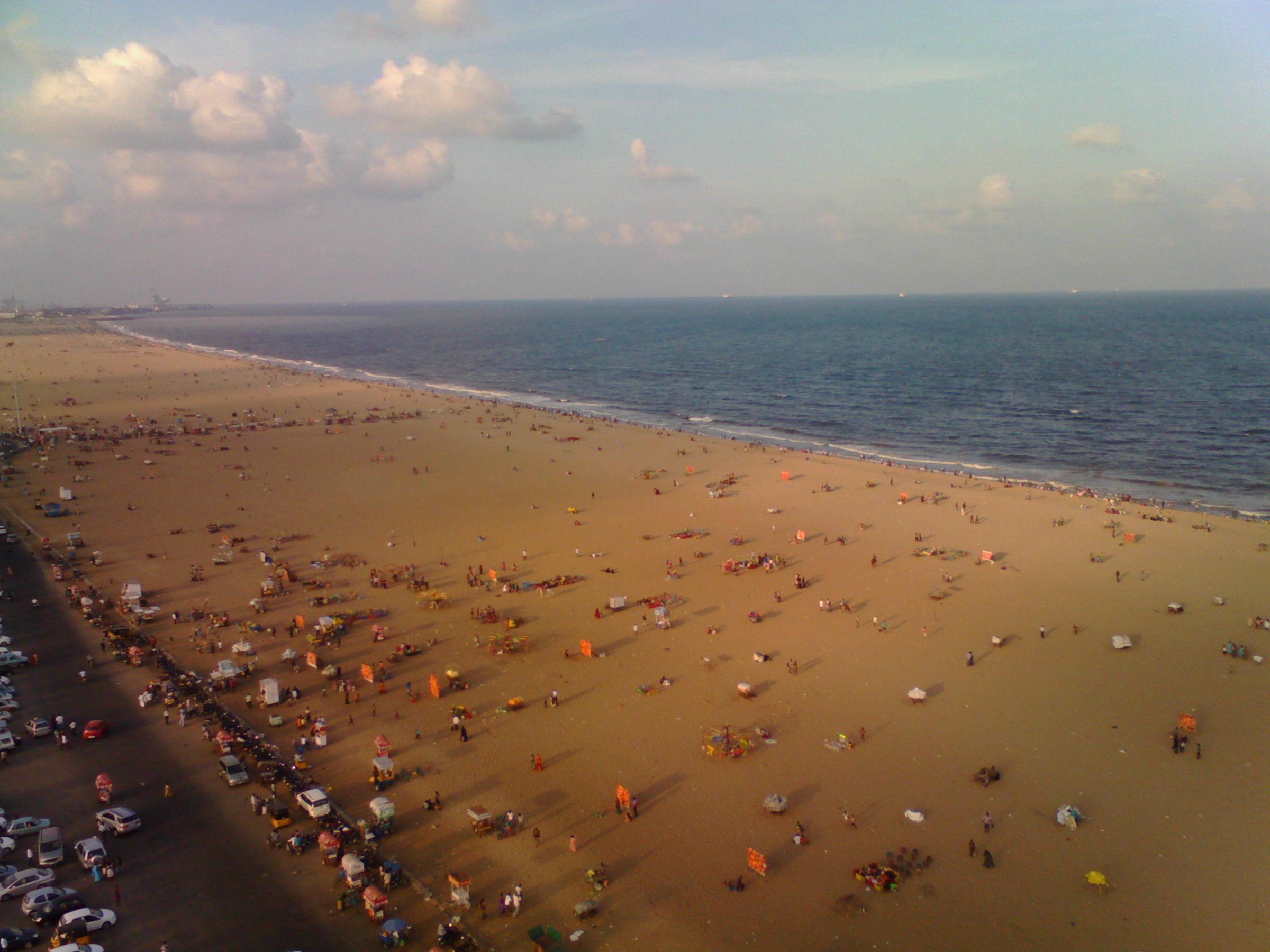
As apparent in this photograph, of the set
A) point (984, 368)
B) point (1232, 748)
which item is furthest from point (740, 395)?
point (1232, 748)

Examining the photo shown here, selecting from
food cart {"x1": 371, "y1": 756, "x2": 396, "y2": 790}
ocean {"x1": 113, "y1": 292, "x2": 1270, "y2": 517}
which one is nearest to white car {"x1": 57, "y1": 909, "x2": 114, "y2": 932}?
food cart {"x1": 371, "y1": 756, "x2": 396, "y2": 790}

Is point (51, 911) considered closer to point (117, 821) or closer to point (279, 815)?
point (117, 821)

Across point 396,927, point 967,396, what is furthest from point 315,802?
point 967,396

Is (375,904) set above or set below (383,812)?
below

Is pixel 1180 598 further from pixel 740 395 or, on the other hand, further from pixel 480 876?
pixel 740 395

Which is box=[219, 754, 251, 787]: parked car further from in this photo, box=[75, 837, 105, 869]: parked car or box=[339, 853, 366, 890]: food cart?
box=[339, 853, 366, 890]: food cart

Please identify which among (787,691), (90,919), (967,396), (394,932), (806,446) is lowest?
(90,919)
